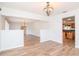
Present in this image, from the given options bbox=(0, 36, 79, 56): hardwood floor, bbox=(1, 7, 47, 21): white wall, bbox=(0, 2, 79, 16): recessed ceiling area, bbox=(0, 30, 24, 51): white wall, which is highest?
bbox=(0, 2, 79, 16): recessed ceiling area

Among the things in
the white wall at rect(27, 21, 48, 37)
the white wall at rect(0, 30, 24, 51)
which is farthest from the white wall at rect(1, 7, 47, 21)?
the white wall at rect(27, 21, 48, 37)

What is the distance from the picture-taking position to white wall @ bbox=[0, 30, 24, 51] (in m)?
4.20

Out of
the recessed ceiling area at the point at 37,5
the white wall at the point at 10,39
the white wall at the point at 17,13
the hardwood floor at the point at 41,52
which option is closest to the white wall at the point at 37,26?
the white wall at the point at 17,13

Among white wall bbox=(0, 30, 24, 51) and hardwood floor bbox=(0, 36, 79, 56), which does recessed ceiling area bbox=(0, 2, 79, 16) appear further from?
hardwood floor bbox=(0, 36, 79, 56)

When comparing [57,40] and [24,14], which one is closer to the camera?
[24,14]

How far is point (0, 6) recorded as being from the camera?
13.9ft

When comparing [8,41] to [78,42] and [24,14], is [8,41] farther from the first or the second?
[78,42]

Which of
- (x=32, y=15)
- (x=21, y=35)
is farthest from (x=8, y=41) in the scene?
(x=32, y=15)

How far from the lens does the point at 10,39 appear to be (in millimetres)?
4582

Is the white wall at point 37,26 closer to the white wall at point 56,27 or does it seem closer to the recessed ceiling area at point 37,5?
the white wall at point 56,27

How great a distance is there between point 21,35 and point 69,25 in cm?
610

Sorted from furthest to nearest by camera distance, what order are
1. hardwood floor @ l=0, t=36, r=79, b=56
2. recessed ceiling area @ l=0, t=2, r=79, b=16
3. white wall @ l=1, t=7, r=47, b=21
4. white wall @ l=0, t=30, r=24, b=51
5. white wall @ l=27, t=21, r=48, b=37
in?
1. white wall @ l=27, t=21, r=48, b=37
2. white wall @ l=1, t=7, r=47, b=21
3. white wall @ l=0, t=30, r=24, b=51
4. recessed ceiling area @ l=0, t=2, r=79, b=16
5. hardwood floor @ l=0, t=36, r=79, b=56

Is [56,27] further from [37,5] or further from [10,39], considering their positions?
[10,39]

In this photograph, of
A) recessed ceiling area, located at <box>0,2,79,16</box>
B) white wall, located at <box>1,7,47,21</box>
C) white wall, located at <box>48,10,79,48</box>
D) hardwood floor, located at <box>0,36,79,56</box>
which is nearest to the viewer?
hardwood floor, located at <box>0,36,79,56</box>
